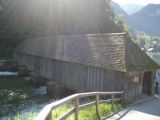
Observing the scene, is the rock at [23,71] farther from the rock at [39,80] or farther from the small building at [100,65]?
the small building at [100,65]

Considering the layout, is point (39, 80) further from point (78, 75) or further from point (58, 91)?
point (78, 75)

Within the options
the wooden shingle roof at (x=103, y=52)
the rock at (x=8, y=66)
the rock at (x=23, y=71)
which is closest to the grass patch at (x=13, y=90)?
the rock at (x=23, y=71)

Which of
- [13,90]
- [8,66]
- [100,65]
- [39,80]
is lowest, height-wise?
[13,90]

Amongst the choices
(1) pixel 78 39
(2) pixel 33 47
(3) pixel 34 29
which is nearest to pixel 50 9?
(3) pixel 34 29

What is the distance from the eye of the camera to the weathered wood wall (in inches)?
694

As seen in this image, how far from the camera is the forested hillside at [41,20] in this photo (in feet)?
134

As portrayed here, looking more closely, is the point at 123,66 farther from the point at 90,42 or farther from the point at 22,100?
the point at 22,100

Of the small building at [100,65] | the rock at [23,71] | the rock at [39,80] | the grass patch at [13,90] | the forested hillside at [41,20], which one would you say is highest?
the forested hillside at [41,20]

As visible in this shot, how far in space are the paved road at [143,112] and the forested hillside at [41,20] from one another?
1030 inches

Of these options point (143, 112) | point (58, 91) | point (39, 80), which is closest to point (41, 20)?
point (39, 80)

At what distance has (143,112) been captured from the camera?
13.6 meters

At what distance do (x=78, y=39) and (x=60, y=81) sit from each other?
421 centimetres

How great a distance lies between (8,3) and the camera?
43.1 m

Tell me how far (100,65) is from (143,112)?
555cm
